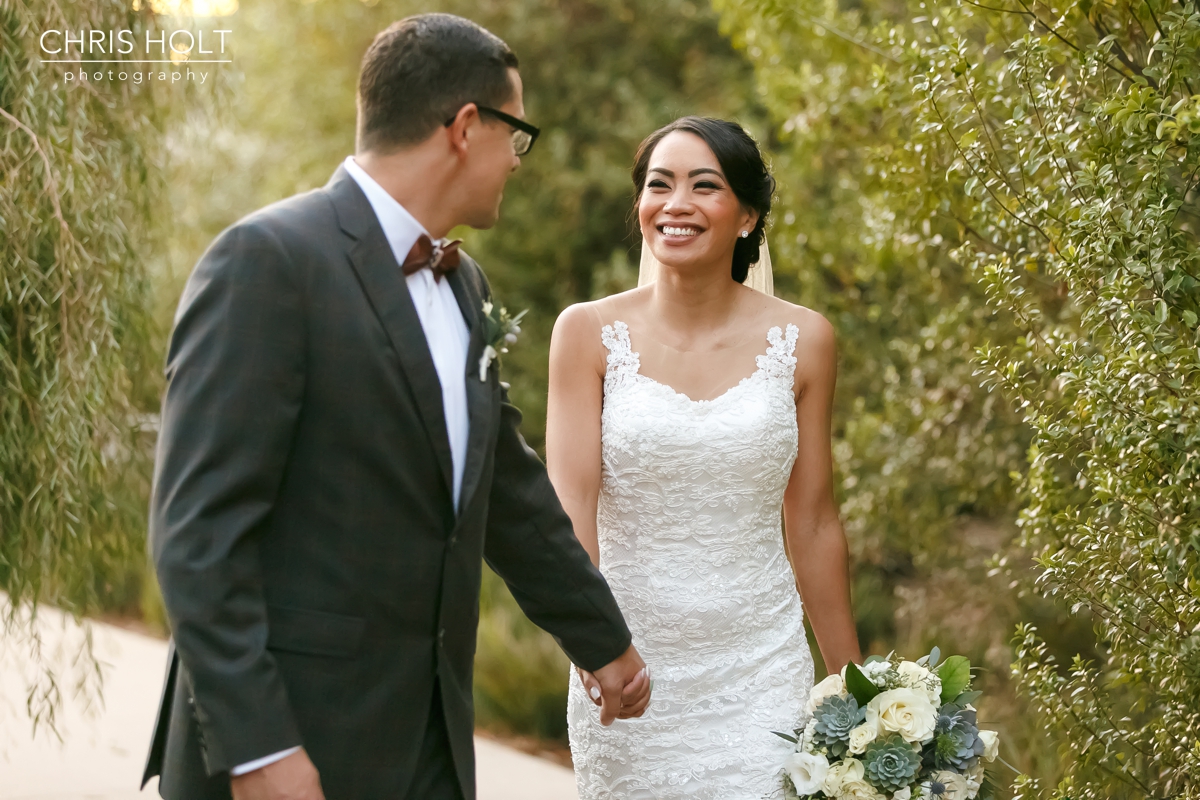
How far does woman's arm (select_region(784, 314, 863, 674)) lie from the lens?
10.9 feet

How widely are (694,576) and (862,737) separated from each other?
0.73 meters

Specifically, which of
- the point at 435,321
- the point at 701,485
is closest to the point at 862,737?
the point at 701,485

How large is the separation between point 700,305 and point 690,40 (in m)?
6.60

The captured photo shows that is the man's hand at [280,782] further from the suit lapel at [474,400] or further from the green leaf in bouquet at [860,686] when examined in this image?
the green leaf in bouquet at [860,686]

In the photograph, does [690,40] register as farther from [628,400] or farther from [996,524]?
[628,400]

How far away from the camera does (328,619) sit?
1986 mm

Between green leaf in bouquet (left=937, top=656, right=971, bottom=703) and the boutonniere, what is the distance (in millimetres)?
1299

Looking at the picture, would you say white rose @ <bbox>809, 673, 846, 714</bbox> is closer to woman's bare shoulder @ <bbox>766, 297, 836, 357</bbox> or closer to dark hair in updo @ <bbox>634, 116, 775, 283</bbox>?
woman's bare shoulder @ <bbox>766, 297, 836, 357</bbox>

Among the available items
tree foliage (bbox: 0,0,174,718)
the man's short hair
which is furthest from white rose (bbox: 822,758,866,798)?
tree foliage (bbox: 0,0,174,718)

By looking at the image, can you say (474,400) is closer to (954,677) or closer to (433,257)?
(433,257)

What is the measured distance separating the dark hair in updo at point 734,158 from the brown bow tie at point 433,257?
1.28 metres

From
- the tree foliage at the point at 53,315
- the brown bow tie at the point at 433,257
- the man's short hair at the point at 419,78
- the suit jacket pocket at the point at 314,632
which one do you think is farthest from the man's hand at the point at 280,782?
the tree foliage at the point at 53,315

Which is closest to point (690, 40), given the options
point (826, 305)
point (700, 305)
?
point (826, 305)

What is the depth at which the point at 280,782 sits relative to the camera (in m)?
1.83
